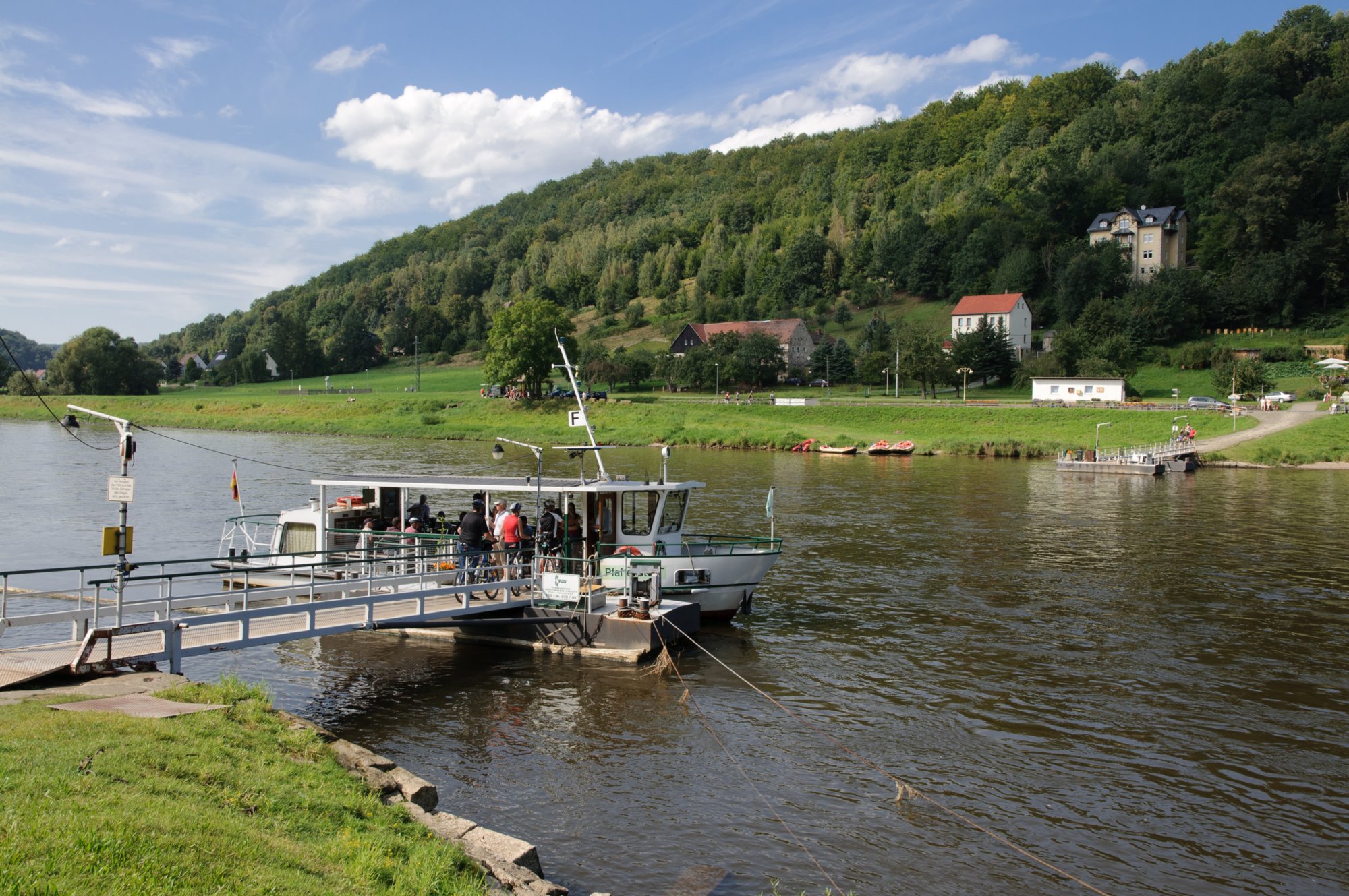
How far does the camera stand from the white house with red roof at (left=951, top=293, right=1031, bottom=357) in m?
134

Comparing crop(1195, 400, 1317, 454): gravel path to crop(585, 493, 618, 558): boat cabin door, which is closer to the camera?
crop(585, 493, 618, 558): boat cabin door

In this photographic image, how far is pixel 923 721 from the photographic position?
17047 mm

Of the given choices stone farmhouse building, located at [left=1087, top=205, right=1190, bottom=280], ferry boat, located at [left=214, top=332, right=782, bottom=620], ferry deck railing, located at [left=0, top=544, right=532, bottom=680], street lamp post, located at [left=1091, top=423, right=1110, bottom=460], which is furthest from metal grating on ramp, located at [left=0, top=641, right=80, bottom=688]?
stone farmhouse building, located at [left=1087, top=205, right=1190, bottom=280]

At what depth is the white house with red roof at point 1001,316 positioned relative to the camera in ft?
439

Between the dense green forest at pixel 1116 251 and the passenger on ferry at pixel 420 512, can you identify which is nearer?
the passenger on ferry at pixel 420 512

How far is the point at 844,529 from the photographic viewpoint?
129 feet

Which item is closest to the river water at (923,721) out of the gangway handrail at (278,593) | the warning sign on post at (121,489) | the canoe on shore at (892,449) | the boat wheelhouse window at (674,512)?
the gangway handrail at (278,593)

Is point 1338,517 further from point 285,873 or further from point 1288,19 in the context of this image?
point 1288,19

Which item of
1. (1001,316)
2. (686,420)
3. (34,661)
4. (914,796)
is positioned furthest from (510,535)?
Result: (1001,316)

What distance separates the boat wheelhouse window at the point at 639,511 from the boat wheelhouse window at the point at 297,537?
7970mm

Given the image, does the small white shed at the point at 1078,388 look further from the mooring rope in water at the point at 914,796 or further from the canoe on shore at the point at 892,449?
the mooring rope in water at the point at 914,796

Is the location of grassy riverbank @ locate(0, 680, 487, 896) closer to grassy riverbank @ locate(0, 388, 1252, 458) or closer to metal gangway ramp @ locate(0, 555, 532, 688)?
metal gangway ramp @ locate(0, 555, 532, 688)

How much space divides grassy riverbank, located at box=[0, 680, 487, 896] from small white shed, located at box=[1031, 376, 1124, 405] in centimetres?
9246

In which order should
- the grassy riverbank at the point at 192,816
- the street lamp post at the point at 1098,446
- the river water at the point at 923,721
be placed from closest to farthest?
1. the grassy riverbank at the point at 192,816
2. the river water at the point at 923,721
3. the street lamp post at the point at 1098,446
